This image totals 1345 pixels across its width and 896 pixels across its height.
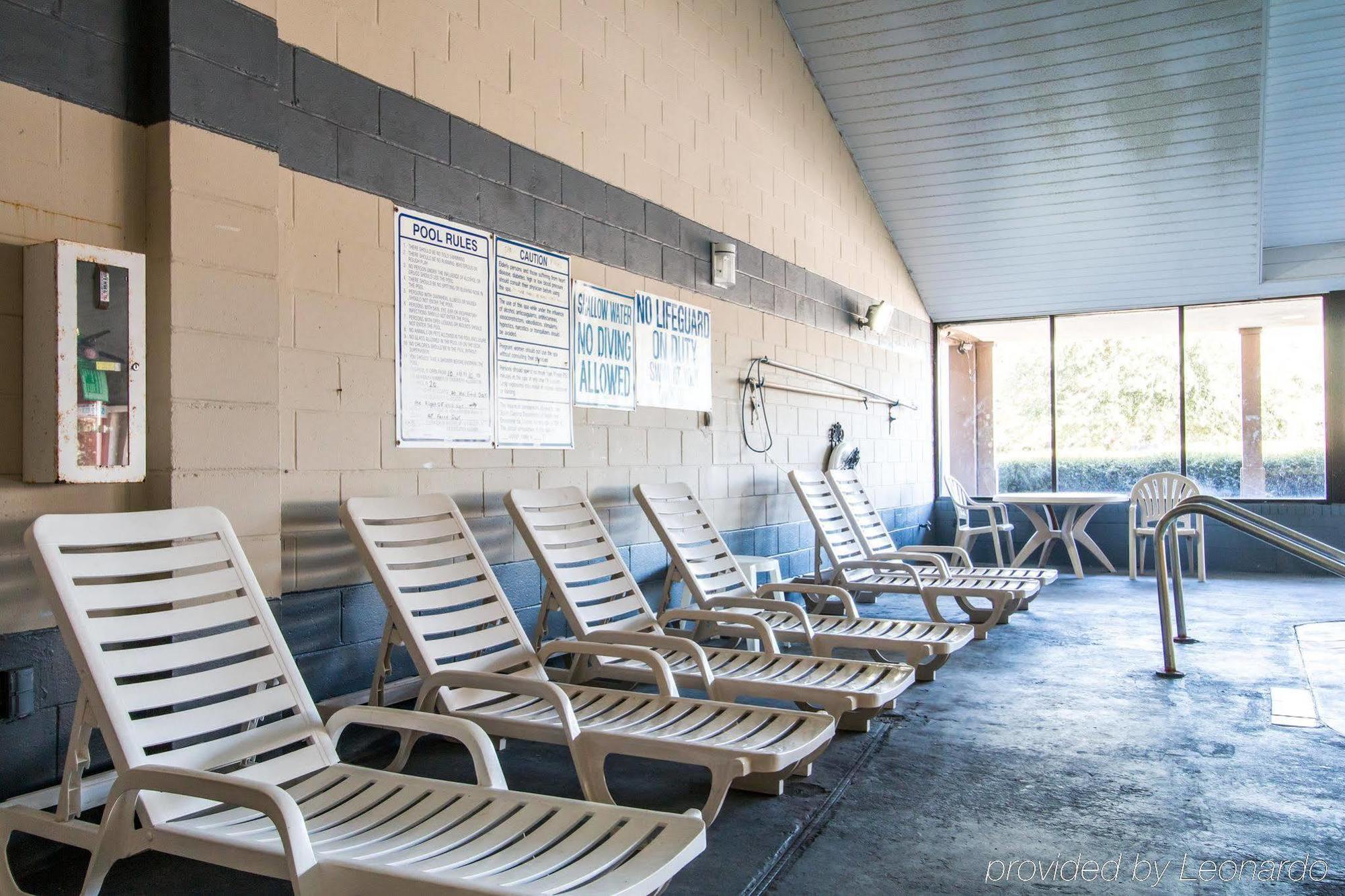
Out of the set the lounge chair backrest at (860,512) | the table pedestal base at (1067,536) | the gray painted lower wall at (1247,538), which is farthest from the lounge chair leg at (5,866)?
the gray painted lower wall at (1247,538)

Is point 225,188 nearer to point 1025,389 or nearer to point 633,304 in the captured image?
point 633,304

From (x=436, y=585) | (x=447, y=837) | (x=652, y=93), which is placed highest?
(x=652, y=93)

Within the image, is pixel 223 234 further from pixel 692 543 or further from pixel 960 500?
pixel 960 500

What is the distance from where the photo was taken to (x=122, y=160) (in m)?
2.59

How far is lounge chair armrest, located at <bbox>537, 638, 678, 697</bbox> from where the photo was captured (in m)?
2.94

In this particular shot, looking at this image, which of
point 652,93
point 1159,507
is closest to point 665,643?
point 652,93

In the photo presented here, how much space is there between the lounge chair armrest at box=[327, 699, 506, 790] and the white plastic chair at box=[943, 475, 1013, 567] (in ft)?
20.8

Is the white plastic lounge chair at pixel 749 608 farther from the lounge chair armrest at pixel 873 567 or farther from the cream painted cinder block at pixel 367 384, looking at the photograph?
the cream painted cinder block at pixel 367 384

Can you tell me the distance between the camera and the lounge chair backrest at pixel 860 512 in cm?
611

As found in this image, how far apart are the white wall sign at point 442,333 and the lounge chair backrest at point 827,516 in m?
2.43

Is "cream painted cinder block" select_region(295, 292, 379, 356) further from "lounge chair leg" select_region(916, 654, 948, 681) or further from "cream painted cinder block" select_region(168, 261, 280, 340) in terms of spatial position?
"lounge chair leg" select_region(916, 654, 948, 681)

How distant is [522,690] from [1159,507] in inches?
263

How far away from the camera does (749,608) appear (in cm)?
421

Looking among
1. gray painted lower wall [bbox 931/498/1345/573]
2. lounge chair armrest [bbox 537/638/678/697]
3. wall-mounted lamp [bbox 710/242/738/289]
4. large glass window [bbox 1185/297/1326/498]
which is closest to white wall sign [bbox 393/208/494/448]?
lounge chair armrest [bbox 537/638/678/697]
